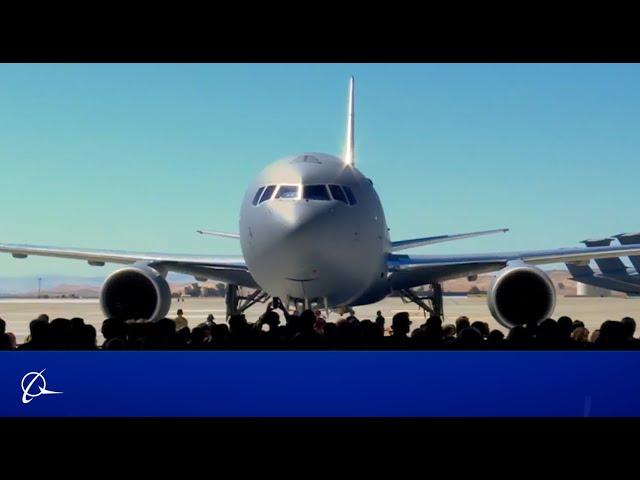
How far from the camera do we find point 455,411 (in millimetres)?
4285

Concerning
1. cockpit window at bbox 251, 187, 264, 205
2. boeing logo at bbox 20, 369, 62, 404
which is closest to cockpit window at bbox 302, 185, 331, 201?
cockpit window at bbox 251, 187, 264, 205

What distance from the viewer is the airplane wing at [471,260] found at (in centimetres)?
1486

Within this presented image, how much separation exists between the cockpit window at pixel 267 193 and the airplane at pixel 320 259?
23 mm

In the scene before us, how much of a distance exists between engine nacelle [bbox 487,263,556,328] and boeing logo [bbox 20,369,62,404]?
30.9 ft

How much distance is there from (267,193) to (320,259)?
4.92 ft

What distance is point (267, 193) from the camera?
12.0 metres

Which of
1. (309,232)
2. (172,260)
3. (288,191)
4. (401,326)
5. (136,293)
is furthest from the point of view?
(172,260)

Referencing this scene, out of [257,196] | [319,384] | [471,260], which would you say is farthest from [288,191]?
[319,384]

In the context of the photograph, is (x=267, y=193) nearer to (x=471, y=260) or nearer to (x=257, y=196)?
(x=257, y=196)

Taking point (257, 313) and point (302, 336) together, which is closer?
point (302, 336)

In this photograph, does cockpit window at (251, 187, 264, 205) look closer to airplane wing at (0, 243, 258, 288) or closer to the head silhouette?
airplane wing at (0, 243, 258, 288)

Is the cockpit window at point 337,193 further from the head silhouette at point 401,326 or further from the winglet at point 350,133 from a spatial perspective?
the winglet at point 350,133
